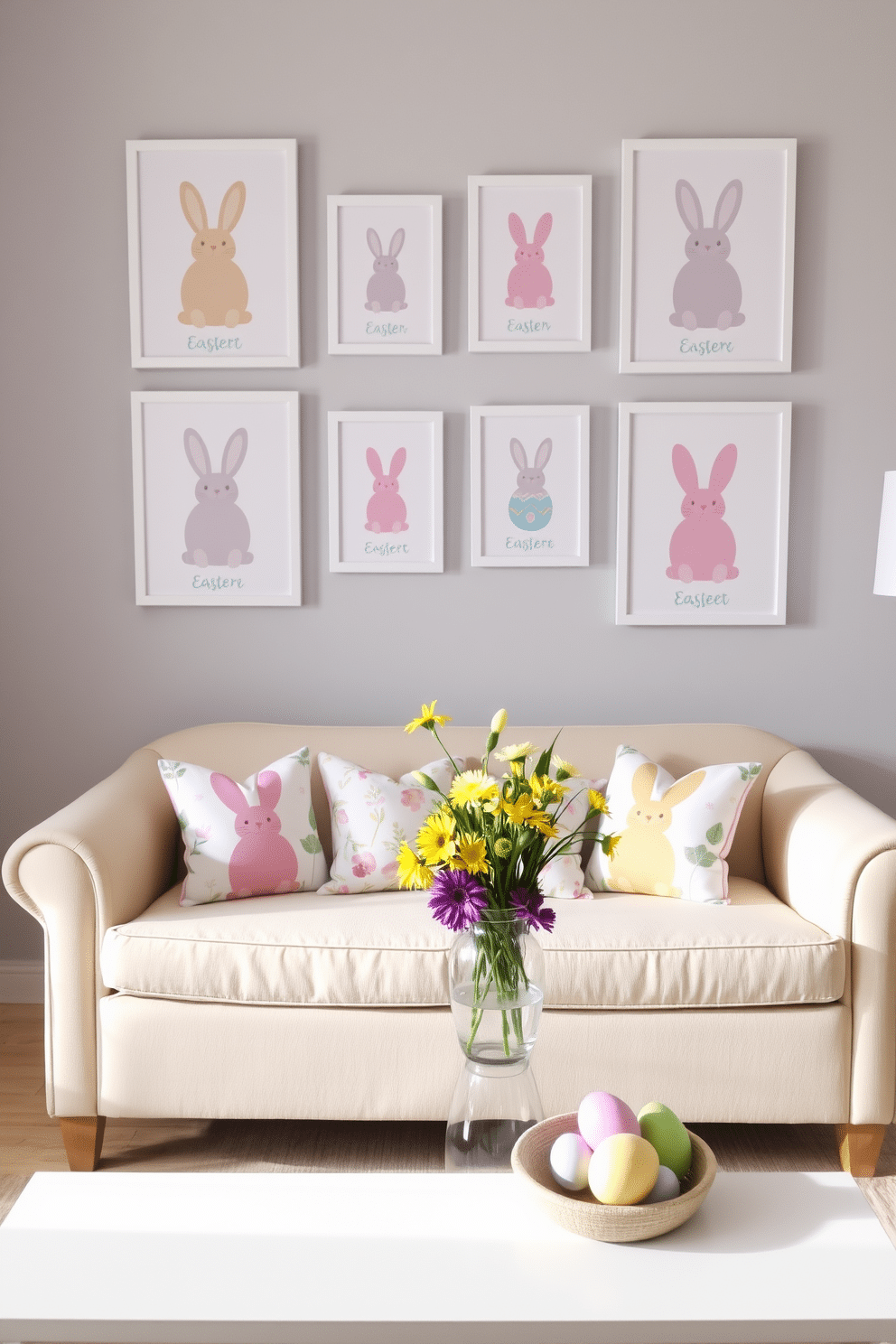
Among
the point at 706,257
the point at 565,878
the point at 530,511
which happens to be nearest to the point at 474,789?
the point at 565,878

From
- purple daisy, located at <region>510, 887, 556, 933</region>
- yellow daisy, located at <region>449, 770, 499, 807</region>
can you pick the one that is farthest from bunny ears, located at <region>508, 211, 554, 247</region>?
purple daisy, located at <region>510, 887, 556, 933</region>

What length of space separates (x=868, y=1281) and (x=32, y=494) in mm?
Result: 2638

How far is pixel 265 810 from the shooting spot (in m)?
2.42

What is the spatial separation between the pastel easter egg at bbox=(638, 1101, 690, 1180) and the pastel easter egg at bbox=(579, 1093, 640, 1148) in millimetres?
16

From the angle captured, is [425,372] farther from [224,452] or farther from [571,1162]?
[571,1162]

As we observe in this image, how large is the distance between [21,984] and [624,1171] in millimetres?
2286

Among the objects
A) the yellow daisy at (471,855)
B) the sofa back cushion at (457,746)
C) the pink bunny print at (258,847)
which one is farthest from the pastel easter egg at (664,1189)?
the sofa back cushion at (457,746)

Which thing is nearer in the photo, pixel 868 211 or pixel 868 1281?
pixel 868 1281

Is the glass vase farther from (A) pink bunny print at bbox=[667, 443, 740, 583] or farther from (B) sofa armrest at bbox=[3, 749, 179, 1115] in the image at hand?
(A) pink bunny print at bbox=[667, 443, 740, 583]

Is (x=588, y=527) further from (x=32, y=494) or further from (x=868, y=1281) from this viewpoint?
(x=868, y=1281)

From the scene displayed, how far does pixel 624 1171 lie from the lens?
1.23 meters

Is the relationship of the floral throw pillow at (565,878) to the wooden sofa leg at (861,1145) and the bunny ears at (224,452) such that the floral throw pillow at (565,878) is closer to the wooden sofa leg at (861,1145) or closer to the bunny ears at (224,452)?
the wooden sofa leg at (861,1145)

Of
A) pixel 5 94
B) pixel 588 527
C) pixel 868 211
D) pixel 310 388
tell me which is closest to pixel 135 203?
pixel 5 94

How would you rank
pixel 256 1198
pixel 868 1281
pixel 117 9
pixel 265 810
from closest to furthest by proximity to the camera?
pixel 868 1281 < pixel 256 1198 < pixel 265 810 < pixel 117 9
